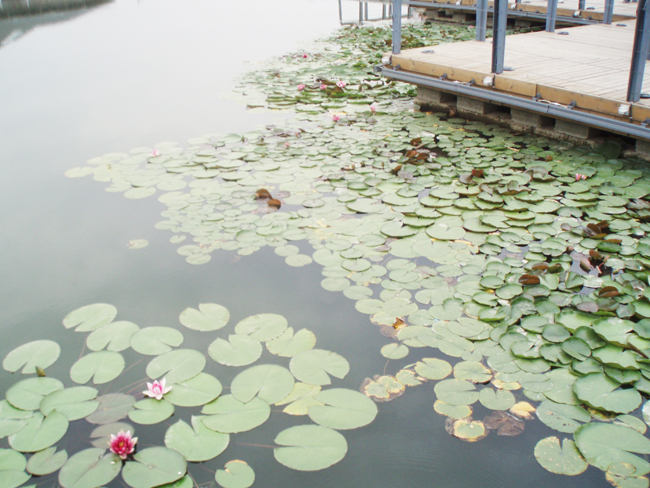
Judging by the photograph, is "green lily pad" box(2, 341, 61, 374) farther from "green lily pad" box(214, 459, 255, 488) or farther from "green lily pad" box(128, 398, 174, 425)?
"green lily pad" box(214, 459, 255, 488)

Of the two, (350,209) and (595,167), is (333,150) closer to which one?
(350,209)

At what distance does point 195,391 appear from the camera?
1.65m

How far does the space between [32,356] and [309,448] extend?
3.82 ft

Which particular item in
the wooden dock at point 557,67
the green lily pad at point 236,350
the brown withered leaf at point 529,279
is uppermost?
the wooden dock at point 557,67

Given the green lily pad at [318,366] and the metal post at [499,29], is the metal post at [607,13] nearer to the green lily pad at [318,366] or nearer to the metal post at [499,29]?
the metal post at [499,29]

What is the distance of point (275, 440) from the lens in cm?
149

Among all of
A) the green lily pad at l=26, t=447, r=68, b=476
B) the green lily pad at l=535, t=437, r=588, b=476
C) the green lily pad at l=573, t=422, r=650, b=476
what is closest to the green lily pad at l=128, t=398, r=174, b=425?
the green lily pad at l=26, t=447, r=68, b=476

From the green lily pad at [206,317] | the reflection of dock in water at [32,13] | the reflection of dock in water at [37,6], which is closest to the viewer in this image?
the green lily pad at [206,317]

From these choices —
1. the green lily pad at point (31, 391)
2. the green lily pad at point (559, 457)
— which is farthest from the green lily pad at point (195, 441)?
the green lily pad at point (559, 457)

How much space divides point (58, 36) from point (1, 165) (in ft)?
23.0

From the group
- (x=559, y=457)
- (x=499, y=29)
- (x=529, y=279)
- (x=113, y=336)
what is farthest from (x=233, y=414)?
(x=499, y=29)

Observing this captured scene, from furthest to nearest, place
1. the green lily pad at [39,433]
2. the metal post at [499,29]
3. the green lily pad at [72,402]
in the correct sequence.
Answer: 1. the metal post at [499,29]
2. the green lily pad at [72,402]
3. the green lily pad at [39,433]

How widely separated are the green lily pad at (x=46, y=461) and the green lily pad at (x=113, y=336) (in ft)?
1.49

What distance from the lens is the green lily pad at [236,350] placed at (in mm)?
1780
